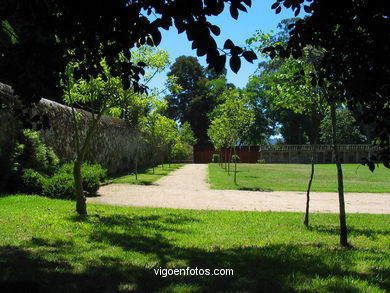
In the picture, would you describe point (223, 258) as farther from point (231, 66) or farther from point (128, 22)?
point (128, 22)

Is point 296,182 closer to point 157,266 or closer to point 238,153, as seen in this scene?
point 157,266

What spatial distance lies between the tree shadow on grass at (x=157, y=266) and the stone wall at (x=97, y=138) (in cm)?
208

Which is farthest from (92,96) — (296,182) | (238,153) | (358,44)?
(238,153)

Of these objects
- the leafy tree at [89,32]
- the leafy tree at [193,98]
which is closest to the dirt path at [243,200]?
the leafy tree at [89,32]

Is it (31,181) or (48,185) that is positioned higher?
(31,181)

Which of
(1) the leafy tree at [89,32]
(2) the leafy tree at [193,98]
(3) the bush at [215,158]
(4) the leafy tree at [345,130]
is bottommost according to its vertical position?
(3) the bush at [215,158]

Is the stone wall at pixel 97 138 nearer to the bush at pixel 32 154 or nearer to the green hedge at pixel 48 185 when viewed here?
the bush at pixel 32 154

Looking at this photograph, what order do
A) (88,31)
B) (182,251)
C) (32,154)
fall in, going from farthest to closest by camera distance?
(32,154), (182,251), (88,31)

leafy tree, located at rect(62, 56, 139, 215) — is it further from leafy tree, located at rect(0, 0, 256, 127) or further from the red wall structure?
the red wall structure

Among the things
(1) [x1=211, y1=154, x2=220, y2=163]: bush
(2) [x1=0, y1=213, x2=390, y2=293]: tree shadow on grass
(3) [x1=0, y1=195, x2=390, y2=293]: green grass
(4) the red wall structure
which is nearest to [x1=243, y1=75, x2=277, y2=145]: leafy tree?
(4) the red wall structure

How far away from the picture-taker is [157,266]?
4031 millimetres

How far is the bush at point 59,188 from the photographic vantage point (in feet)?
32.1

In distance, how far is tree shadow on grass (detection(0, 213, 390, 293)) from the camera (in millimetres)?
3400

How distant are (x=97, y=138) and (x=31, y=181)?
7.95 meters
